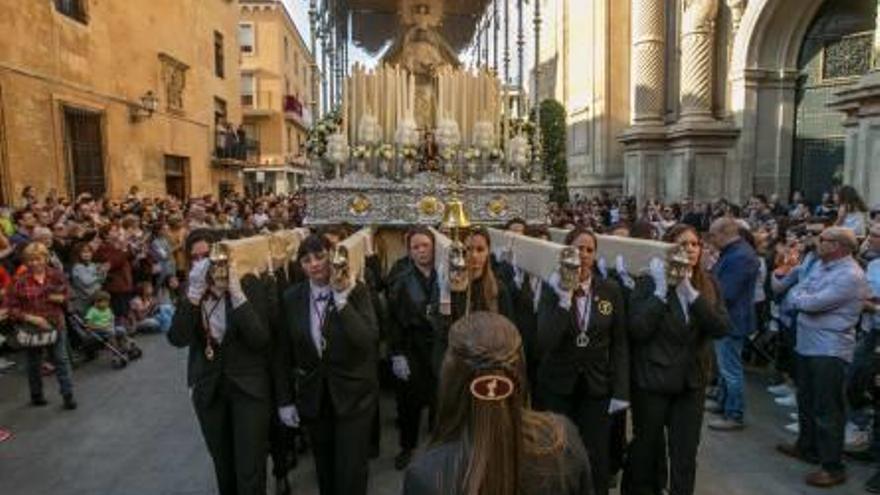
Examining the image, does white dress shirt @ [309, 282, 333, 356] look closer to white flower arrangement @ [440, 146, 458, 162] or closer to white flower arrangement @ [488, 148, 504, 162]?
white flower arrangement @ [440, 146, 458, 162]

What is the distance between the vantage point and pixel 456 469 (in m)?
1.69

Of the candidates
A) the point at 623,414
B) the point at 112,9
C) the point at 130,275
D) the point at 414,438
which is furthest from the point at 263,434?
the point at 112,9

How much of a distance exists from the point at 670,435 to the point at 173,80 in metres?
21.5

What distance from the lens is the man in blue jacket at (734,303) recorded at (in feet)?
19.3

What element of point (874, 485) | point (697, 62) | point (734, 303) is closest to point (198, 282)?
point (734, 303)

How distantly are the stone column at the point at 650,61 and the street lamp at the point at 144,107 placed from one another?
13.6 m

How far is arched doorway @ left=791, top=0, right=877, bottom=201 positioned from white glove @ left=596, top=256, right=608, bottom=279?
954 centimetres

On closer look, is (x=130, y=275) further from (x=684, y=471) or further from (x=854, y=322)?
(x=854, y=322)

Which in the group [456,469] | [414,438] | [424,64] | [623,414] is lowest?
[414,438]

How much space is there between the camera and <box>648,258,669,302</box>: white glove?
13.5ft

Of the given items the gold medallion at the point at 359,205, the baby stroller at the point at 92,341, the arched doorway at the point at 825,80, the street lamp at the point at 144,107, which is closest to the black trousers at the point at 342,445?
the baby stroller at the point at 92,341

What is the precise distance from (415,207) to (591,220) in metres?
3.91

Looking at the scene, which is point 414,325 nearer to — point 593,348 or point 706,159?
point 593,348

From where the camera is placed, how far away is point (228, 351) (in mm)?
3967
